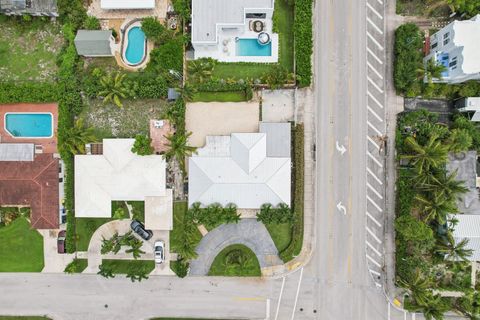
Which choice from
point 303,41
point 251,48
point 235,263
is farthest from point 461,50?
point 235,263

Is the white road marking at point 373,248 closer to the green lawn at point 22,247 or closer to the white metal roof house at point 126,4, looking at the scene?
the white metal roof house at point 126,4

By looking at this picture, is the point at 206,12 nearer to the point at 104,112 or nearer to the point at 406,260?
the point at 104,112

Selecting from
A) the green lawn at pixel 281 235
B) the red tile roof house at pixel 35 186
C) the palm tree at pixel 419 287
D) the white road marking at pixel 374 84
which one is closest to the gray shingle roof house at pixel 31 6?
the red tile roof house at pixel 35 186

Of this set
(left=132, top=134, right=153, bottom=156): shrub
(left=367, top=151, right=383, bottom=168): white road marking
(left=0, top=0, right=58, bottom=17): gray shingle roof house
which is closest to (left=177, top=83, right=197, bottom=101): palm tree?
(left=132, top=134, right=153, bottom=156): shrub

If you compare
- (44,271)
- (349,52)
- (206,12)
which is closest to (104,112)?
(206,12)

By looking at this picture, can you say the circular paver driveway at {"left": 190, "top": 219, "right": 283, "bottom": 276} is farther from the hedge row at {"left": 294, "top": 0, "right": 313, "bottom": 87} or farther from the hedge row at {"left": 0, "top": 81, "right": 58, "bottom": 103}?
the hedge row at {"left": 0, "top": 81, "right": 58, "bottom": 103}

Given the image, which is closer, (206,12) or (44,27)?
(206,12)
